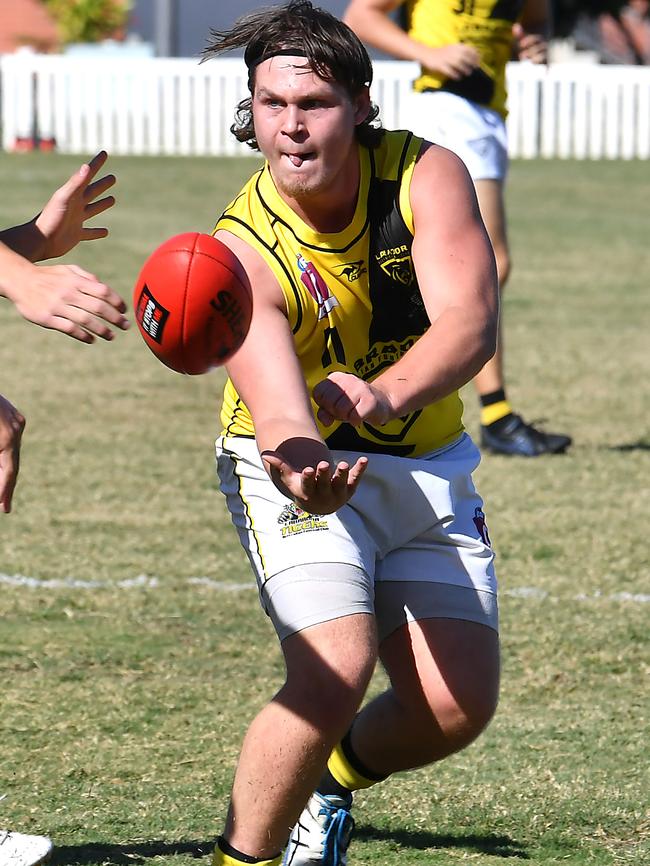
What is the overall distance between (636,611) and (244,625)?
53.7 inches

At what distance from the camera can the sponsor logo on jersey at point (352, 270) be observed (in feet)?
12.4

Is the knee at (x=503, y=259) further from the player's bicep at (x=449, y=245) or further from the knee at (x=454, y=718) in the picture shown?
the knee at (x=454, y=718)

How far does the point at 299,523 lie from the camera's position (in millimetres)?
3609

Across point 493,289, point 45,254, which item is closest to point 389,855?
point 493,289

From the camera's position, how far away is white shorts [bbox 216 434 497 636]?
357 centimetres

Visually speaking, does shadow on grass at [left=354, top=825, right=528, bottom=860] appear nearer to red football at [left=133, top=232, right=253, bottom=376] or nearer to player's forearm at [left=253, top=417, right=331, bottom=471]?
player's forearm at [left=253, top=417, right=331, bottom=471]

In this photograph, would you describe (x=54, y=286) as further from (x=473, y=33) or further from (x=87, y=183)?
(x=473, y=33)

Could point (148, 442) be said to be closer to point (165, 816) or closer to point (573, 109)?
point (165, 816)

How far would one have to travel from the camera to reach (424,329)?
3.94 meters

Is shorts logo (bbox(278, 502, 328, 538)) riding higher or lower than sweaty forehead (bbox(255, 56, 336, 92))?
lower

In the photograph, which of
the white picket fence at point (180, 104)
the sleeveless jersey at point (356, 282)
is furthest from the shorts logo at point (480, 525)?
the white picket fence at point (180, 104)

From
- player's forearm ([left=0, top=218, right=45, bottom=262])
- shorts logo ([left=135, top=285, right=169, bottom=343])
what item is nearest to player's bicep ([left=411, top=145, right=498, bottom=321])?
shorts logo ([left=135, top=285, right=169, bottom=343])

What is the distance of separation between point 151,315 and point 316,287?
1.70ft

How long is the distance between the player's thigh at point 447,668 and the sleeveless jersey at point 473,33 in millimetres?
4503
